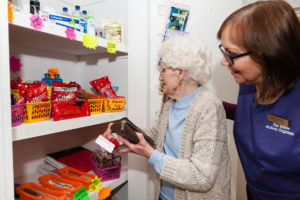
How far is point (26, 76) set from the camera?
4.12ft

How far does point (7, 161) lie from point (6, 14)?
1.67ft

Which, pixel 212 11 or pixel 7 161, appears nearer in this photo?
pixel 7 161

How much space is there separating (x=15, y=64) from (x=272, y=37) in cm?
143

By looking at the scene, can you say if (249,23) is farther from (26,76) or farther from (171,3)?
(26,76)

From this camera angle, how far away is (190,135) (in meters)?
0.90

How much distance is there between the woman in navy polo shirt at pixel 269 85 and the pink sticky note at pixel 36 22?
785 mm

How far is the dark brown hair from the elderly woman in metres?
0.25

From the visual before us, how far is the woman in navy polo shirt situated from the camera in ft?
2.20

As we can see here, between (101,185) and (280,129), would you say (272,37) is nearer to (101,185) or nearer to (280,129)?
(280,129)

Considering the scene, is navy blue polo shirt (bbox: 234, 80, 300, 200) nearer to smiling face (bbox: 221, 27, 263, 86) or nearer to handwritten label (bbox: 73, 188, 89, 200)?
smiling face (bbox: 221, 27, 263, 86)

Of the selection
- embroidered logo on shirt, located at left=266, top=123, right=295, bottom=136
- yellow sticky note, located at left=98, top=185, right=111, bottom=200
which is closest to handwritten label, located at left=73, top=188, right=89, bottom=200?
yellow sticky note, located at left=98, top=185, right=111, bottom=200

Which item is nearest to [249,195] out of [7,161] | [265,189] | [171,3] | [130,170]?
[265,189]

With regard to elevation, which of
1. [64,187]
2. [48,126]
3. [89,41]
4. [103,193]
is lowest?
[103,193]

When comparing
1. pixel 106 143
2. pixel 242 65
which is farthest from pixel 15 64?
pixel 242 65
